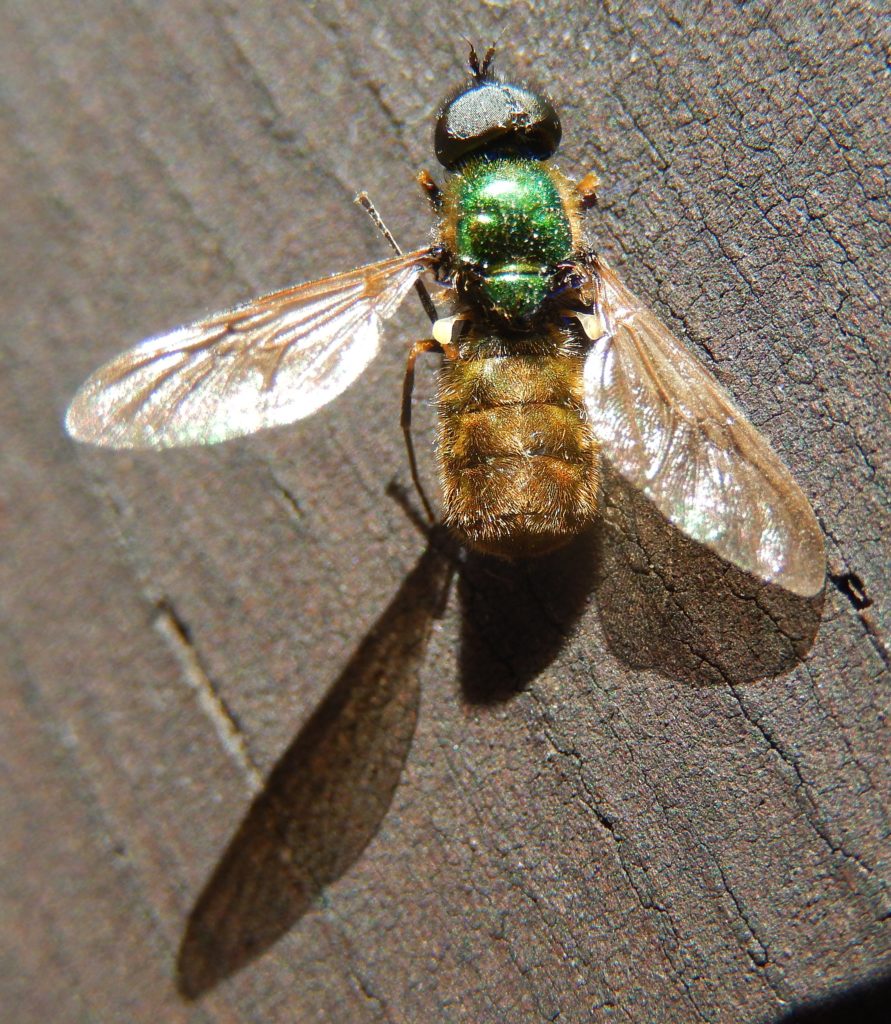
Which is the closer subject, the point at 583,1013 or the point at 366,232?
the point at 583,1013

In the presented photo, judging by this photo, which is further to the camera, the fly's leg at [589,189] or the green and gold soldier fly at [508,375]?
the fly's leg at [589,189]

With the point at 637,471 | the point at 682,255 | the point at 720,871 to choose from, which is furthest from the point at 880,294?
the point at 720,871

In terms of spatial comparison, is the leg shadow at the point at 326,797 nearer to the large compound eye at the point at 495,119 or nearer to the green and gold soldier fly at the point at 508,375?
the green and gold soldier fly at the point at 508,375

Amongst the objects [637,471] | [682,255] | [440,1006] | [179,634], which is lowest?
[440,1006]

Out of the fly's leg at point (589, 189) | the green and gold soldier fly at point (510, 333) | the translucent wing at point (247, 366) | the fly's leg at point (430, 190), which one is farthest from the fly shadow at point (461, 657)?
the fly's leg at point (430, 190)

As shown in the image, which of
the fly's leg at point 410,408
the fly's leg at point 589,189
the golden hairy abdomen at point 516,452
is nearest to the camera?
the golden hairy abdomen at point 516,452

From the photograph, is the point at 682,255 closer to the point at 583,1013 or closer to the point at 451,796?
the point at 451,796

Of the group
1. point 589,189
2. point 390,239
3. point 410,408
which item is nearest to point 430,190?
point 390,239
